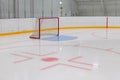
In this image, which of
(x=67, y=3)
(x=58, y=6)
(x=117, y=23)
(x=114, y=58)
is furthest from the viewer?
(x=67, y=3)

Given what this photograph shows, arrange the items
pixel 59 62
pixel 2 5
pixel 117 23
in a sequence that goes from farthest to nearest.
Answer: pixel 117 23
pixel 2 5
pixel 59 62

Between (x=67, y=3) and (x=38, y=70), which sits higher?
(x=67, y=3)

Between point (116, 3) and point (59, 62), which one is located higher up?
point (116, 3)

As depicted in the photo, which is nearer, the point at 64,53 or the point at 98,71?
the point at 98,71

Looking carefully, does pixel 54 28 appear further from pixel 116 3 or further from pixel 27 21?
pixel 116 3

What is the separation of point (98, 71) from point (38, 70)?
1.10 meters

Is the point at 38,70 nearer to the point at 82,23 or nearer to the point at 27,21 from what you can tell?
the point at 27,21

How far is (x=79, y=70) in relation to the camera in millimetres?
3990

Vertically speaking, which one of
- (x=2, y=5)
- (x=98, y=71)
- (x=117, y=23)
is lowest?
(x=98, y=71)

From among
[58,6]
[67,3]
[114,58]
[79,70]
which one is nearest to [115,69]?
[79,70]

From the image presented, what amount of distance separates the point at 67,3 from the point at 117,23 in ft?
13.7

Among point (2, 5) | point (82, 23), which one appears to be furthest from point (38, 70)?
point (82, 23)

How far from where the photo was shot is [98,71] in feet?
12.9

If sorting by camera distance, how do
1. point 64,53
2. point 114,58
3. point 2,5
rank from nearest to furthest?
point 114,58 → point 64,53 → point 2,5
